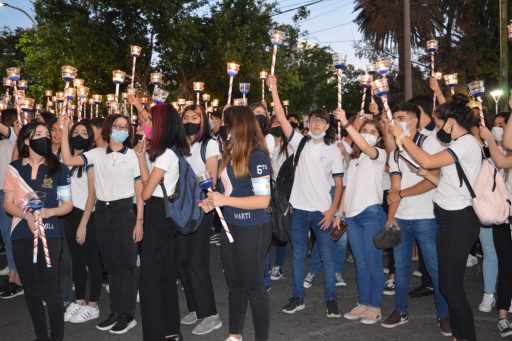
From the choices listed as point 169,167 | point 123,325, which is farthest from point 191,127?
point 123,325

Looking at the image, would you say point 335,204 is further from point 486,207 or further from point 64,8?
point 64,8

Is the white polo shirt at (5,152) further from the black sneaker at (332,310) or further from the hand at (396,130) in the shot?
the hand at (396,130)

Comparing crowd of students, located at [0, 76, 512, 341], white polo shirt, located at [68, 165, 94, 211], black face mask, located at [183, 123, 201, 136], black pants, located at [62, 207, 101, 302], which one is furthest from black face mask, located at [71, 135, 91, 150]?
black face mask, located at [183, 123, 201, 136]

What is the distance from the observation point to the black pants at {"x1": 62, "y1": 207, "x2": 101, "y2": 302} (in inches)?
243

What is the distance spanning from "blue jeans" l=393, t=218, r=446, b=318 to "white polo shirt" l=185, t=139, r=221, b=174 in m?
2.08

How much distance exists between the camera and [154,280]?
4852mm

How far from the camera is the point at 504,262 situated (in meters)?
5.73

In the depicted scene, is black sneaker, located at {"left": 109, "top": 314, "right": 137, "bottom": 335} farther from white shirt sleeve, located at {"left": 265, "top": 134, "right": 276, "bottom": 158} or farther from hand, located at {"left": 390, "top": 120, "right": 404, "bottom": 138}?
hand, located at {"left": 390, "top": 120, "right": 404, "bottom": 138}

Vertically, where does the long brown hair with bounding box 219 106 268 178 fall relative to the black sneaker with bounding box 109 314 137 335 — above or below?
above

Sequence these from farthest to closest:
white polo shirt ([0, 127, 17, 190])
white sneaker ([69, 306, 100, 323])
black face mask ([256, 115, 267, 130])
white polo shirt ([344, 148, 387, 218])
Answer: white polo shirt ([0, 127, 17, 190])
black face mask ([256, 115, 267, 130])
white sneaker ([69, 306, 100, 323])
white polo shirt ([344, 148, 387, 218])

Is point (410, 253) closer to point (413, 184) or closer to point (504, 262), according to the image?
point (413, 184)

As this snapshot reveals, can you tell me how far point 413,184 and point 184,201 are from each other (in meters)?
2.45

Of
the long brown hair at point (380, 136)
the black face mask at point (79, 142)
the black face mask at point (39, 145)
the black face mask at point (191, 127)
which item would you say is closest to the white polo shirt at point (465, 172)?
the long brown hair at point (380, 136)

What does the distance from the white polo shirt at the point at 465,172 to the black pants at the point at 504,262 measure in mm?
1482
